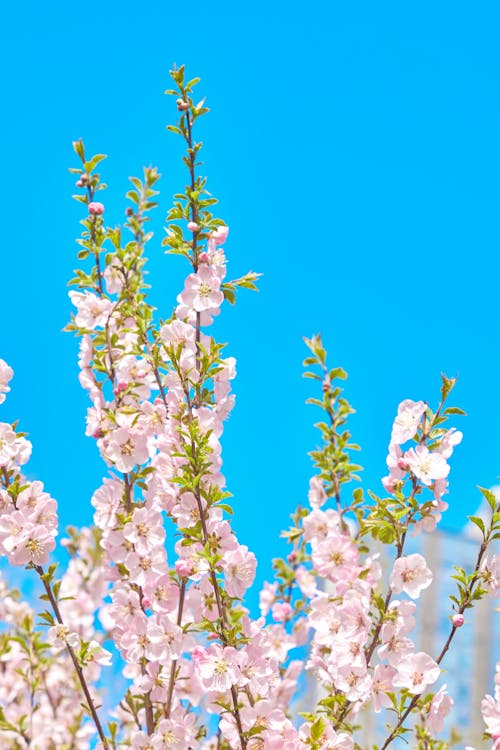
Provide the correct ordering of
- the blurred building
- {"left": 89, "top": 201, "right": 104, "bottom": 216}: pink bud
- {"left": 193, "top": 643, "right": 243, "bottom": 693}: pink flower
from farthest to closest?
the blurred building < {"left": 89, "top": 201, "right": 104, "bottom": 216}: pink bud < {"left": 193, "top": 643, "right": 243, "bottom": 693}: pink flower

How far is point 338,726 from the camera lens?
1.59 m

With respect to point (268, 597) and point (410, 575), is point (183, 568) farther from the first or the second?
point (268, 597)

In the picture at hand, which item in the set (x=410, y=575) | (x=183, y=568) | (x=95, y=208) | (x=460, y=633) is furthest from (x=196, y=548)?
(x=460, y=633)

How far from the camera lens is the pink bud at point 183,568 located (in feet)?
4.97

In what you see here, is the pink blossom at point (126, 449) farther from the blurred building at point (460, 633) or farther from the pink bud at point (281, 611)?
the blurred building at point (460, 633)

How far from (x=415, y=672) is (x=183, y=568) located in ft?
1.56

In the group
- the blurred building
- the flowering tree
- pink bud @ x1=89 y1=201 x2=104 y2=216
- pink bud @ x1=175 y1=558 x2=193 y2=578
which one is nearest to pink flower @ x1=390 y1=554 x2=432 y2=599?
the flowering tree

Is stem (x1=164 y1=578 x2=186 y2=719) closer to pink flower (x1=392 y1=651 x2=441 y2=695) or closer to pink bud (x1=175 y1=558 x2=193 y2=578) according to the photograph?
pink bud (x1=175 y1=558 x2=193 y2=578)

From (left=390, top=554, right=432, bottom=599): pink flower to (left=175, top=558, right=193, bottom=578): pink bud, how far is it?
0.39m

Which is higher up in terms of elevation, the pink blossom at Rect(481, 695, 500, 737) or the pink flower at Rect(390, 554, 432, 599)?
the pink flower at Rect(390, 554, 432, 599)

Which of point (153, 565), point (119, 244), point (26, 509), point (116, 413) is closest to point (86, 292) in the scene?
point (119, 244)

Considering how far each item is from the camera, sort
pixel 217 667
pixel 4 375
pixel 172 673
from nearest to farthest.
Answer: pixel 217 667 < pixel 172 673 < pixel 4 375

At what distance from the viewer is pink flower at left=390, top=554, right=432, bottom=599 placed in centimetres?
159

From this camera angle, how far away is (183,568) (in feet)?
4.98
